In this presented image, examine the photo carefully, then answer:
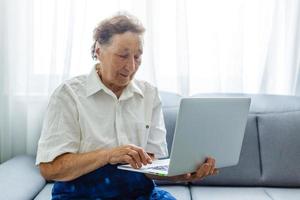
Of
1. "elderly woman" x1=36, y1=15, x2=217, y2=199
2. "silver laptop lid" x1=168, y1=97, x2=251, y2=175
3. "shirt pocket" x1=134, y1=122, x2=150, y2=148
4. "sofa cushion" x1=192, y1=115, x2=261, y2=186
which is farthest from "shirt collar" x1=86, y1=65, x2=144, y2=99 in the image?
"sofa cushion" x1=192, y1=115, x2=261, y2=186

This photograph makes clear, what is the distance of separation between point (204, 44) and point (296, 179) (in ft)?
2.66

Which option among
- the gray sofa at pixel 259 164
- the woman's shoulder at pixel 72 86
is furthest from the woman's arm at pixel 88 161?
the gray sofa at pixel 259 164

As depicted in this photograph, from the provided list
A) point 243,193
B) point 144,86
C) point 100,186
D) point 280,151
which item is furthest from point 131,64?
point 280,151

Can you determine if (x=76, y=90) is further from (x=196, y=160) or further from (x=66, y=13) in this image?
(x=66, y=13)

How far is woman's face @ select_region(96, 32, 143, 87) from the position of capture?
1396 millimetres

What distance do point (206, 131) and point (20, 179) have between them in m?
0.94

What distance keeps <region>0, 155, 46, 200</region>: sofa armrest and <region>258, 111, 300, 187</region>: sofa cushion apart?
3.49 feet

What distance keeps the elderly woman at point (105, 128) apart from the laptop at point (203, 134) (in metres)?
0.05

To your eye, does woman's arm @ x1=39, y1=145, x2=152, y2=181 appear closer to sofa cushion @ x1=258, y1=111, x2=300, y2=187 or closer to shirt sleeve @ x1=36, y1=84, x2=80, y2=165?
shirt sleeve @ x1=36, y1=84, x2=80, y2=165

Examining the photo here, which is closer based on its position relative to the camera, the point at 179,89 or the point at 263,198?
the point at 263,198

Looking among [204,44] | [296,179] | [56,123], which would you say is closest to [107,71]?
[56,123]

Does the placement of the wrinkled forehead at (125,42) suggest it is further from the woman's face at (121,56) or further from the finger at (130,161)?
the finger at (130,161)

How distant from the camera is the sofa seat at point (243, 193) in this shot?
1825 millimetres

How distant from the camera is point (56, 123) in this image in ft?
4.40
